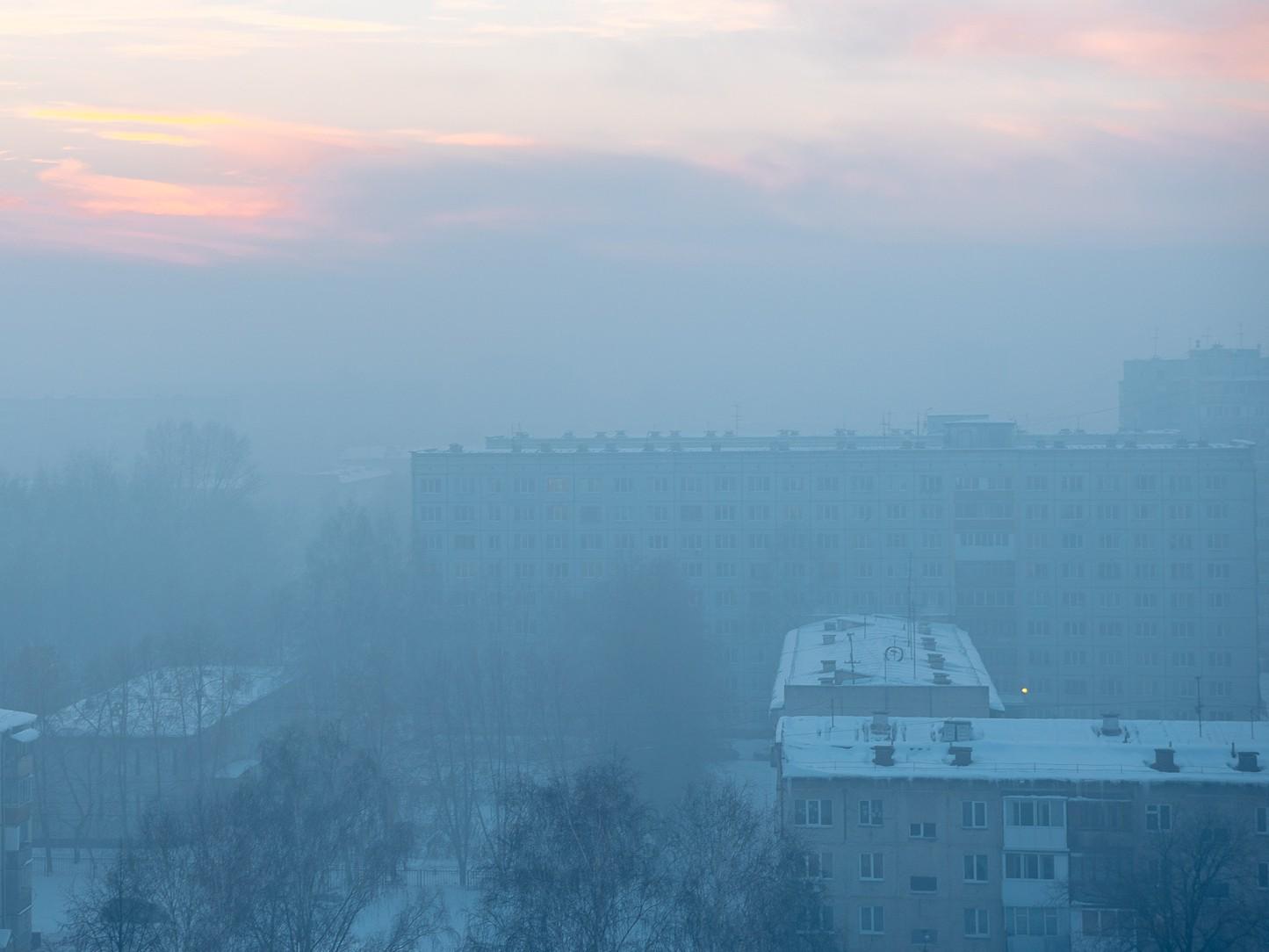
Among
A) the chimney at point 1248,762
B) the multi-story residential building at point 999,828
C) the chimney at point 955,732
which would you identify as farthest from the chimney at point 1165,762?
the chimney at point 955,732

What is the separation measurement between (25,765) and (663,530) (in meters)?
17.7

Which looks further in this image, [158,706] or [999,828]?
[158,706]

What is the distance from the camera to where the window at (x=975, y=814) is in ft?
44.8

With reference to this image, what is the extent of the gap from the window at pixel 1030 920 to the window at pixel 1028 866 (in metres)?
0.30

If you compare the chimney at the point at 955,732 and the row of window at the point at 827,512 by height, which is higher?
the row of window at the point at 827,512

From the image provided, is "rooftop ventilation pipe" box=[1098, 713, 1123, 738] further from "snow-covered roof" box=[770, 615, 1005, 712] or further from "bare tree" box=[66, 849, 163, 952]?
"bare tree" box=[66, 849, 163, 952]

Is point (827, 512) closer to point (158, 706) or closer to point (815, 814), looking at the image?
point (158, 706)

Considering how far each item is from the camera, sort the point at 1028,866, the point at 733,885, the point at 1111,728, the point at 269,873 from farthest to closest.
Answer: the point at 1111,728 < the point at 1028,866 < the point at 269,873 < the point at 733,885

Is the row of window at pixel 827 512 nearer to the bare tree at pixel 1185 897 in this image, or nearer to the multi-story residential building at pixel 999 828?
the multi-story residential building at pixel 999 828

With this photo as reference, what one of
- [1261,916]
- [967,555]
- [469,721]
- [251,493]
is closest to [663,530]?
[967,555]

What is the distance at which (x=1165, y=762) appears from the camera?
13.6 meters

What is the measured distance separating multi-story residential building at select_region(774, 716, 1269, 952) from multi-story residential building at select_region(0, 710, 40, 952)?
8075 mm

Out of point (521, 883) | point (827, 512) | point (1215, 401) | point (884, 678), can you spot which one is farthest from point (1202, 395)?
point (521, 883)

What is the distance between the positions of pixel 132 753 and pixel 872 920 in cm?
1176
